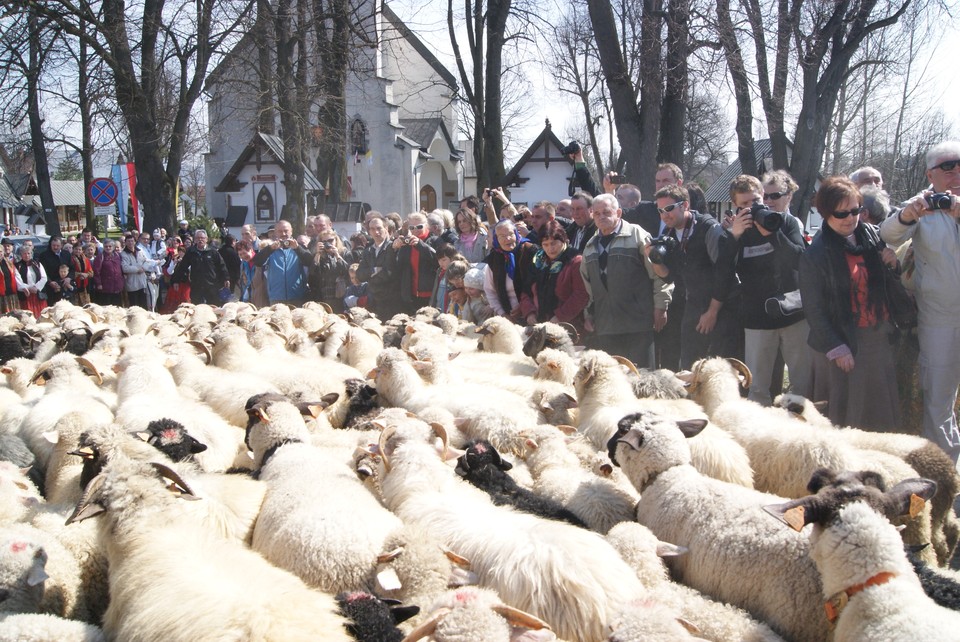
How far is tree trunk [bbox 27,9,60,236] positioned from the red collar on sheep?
20.4 metres

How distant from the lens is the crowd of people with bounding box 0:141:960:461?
204 inches

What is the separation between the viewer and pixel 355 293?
33.5 feet

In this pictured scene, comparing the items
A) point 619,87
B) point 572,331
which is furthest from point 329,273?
point 619,87

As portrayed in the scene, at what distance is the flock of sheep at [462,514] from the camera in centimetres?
248

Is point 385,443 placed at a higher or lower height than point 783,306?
lower

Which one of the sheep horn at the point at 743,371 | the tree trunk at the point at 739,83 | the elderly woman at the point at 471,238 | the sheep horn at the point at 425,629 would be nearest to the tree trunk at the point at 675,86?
the tree trunk at the point at 739,83

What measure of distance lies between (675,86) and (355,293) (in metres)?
6.94

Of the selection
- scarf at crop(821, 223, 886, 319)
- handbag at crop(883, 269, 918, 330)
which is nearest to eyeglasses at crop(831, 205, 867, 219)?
scarf at crop(821, 223, 886, 319)

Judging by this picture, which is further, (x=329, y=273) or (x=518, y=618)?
(x=329, y=273)

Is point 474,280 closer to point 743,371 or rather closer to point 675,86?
point 743,371

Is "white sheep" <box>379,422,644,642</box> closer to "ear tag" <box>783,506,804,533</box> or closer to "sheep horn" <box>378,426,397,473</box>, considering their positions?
"sheep horn" <box>378,426,397,473</box>

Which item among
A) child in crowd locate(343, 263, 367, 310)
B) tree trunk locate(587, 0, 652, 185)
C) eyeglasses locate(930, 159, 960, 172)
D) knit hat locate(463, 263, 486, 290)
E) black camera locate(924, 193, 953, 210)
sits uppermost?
tree trunk locate(587, 0, 652, 185)

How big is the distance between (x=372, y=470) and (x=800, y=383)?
→ 3.73 m

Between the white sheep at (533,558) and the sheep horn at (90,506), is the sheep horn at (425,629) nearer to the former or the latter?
the white sheep at (533,558)
